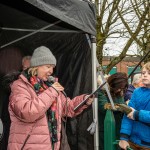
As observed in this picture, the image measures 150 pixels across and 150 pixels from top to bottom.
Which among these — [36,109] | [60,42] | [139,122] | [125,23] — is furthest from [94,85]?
[125,23]

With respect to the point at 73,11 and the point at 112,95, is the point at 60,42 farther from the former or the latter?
the point at 73,11

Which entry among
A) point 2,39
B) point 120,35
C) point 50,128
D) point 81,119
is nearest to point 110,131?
point 81,119

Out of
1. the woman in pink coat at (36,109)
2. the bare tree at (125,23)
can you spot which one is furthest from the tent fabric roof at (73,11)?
the bare tree at (125,23)

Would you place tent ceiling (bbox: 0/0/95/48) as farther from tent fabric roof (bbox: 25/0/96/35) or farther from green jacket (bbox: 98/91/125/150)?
green jacket (bbox: 98/91/125/150)

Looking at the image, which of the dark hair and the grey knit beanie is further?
the dark hair

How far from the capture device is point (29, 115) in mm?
3002

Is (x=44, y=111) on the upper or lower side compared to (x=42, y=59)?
lower

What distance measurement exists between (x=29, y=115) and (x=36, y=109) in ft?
0.26

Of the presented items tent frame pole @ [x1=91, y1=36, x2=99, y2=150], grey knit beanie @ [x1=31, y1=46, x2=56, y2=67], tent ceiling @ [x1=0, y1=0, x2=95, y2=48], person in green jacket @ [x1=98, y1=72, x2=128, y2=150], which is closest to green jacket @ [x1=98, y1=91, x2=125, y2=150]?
person in green jacket @ [x1=98, y1=72, x2=128, y2=150]

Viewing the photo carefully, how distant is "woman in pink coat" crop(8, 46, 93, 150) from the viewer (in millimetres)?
3034

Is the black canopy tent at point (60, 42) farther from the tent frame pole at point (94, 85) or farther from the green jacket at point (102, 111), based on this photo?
the tent frame pole at point (94, 85)

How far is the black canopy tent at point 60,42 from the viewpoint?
430 centimetres

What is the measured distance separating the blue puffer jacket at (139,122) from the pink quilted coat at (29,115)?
0.82 meters

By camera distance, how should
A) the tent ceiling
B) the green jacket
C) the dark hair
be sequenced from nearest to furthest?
the tent ceiling, the green jacket, the dark hair
